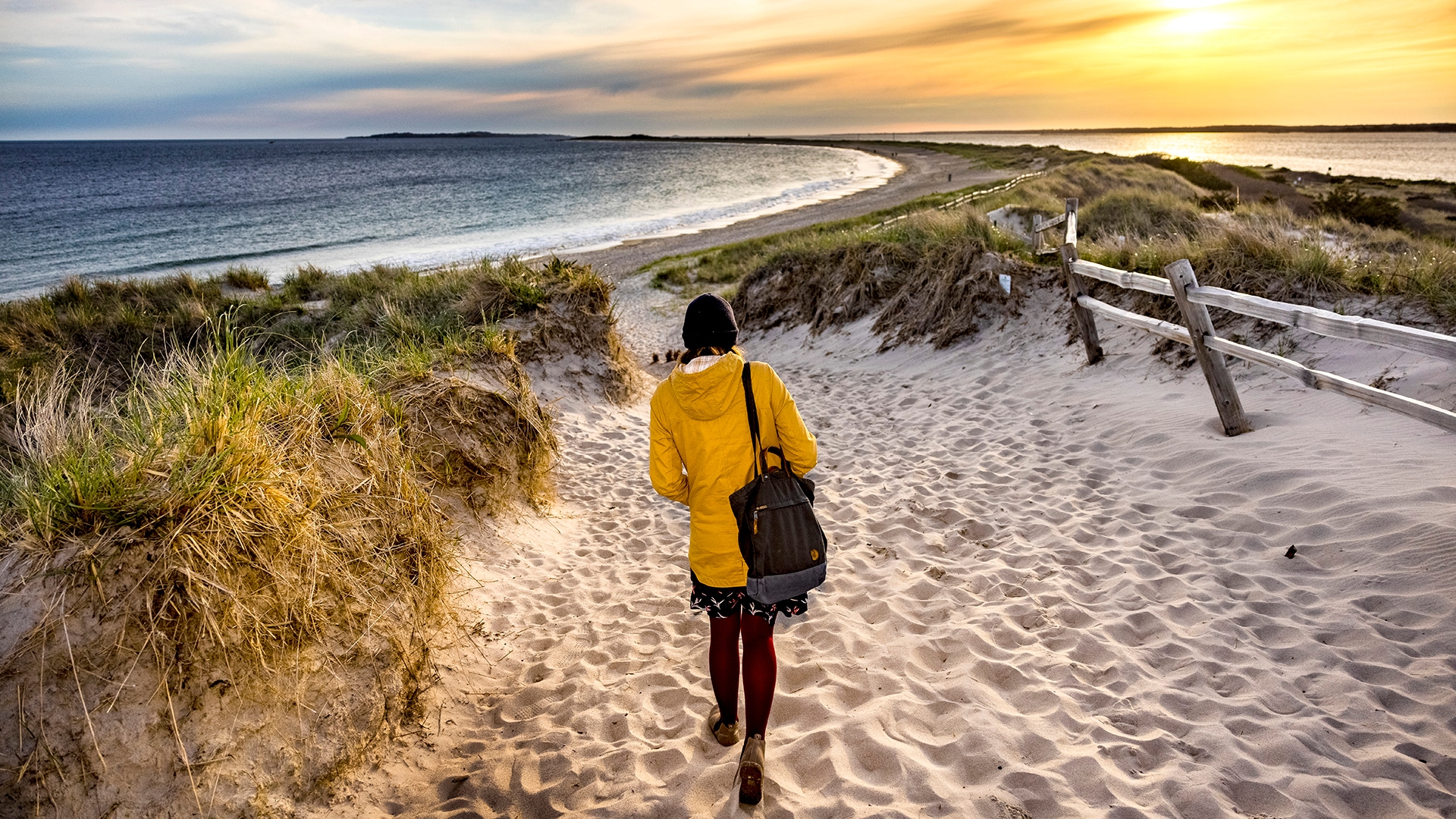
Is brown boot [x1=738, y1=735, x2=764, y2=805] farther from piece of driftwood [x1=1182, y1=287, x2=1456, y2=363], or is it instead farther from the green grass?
the green grass

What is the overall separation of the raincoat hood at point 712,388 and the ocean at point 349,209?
90.5 feet

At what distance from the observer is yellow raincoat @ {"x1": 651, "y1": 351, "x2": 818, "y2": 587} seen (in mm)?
2783

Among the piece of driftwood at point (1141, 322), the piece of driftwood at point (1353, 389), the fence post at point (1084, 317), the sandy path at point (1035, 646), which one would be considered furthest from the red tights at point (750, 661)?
the fence post at point (1084, 317)

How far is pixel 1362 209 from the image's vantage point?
20.0m

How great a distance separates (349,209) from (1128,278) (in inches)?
2050

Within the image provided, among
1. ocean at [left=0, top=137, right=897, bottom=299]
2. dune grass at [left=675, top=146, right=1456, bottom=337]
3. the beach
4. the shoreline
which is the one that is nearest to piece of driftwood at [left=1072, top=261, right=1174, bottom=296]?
dune grass at [left=675, top=146, right=1456, bottom=337]

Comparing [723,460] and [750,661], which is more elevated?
[723,460]

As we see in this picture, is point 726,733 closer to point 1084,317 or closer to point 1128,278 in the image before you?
point 1128,278

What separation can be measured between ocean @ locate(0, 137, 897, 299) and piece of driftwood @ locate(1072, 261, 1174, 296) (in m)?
25.0

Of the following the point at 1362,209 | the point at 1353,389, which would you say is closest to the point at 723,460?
the point at 1353,389

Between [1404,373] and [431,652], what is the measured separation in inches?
304

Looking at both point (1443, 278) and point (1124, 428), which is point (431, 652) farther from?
point (1443, 278)

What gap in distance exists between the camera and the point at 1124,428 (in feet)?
22.0

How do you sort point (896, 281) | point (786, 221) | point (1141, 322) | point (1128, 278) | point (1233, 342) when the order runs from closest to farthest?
1. point (1233, 342)
2. point (1141, 322)
3. point (1128, 278)
4. point (896, 281)
5. point (786, 221)
